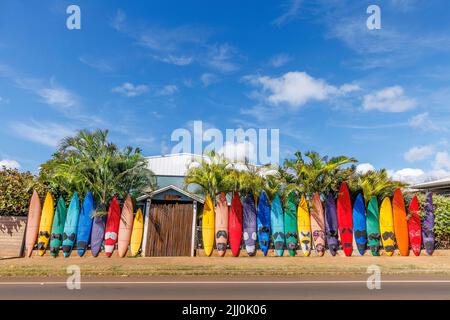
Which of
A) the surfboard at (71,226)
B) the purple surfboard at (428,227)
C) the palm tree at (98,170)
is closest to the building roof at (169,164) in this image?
the palm tree at (98,170)

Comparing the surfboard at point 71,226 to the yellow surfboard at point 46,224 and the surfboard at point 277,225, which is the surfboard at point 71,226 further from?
the surfboard at point 277,225

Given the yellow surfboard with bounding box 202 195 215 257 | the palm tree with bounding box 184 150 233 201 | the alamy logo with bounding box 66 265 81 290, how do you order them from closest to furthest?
→ 1. the alamy logo with bounding box 66 265 81 290
2. the yellow surfboard with bounding box 202 195 215 257
3. the palm tree with bounding box 184 150 233 201

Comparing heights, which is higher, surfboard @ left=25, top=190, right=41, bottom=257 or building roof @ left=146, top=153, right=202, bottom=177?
building roof @ left=146, top=153, right=202, bottom=177

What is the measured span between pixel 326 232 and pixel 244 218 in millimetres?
3736

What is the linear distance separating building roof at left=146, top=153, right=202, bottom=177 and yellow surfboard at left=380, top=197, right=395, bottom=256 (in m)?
14.7

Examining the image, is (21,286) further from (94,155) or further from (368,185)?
(368,185)

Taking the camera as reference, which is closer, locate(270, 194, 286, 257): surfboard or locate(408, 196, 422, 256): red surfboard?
locate(270, 194, 286, 257): surfboard

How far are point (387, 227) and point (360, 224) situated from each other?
3.97 feet

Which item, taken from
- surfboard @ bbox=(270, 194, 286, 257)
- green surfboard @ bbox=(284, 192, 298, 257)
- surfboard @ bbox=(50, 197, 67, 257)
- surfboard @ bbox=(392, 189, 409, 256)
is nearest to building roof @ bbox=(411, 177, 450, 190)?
surfboard @ bbox=(392, 189, 409, 256)

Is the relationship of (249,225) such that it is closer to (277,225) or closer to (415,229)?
(277,225)

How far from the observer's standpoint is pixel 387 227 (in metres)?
13.6

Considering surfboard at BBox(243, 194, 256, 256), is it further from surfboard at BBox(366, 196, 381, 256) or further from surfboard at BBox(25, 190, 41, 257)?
surfboard at BBox(25, 190, 41, 257)

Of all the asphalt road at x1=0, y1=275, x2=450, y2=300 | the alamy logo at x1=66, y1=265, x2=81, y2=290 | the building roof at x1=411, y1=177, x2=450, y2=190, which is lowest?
the alamy logo at x1=66, y1=265, x2=81, y2=290

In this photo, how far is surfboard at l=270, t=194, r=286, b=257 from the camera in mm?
13273
